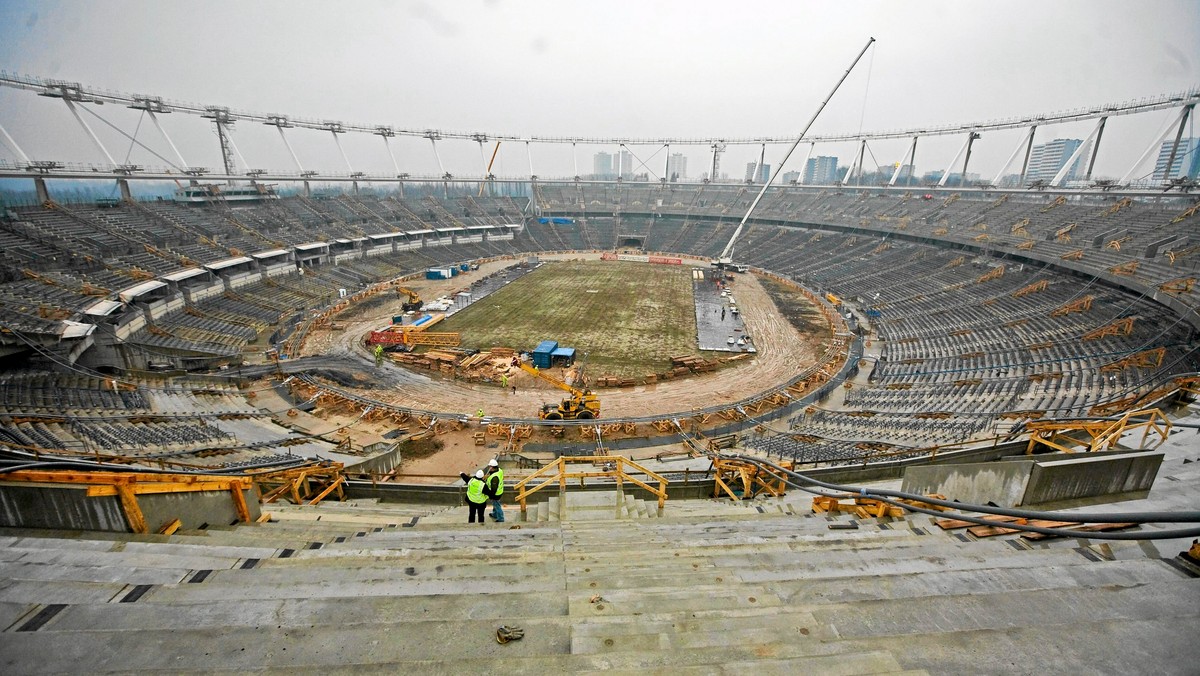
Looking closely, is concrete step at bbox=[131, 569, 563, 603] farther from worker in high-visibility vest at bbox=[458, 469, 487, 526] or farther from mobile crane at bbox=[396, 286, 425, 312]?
mobile crane at bbox=[396, 286, 425, 312]

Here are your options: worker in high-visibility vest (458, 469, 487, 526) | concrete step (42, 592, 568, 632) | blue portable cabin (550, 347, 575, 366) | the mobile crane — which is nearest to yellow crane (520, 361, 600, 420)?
blue portable cabin (550, 347, 575, 366)

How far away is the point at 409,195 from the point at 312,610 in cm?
8542

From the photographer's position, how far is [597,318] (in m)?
40.5

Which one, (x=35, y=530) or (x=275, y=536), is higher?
(x=35, y=530)

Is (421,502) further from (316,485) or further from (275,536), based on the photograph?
(275,536)

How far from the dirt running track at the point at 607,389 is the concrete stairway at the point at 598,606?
60.2ft

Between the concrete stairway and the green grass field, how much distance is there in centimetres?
2340

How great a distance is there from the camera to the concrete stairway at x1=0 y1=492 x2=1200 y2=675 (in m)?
3.38

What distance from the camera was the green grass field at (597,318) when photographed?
32.9 metres

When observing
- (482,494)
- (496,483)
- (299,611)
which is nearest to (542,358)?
(496,483)

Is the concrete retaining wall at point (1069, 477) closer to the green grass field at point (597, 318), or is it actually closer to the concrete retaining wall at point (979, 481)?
the concrete retaining wall at point (979, 481)

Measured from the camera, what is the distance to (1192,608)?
3562 millimetres

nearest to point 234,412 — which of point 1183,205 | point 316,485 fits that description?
point 316,485

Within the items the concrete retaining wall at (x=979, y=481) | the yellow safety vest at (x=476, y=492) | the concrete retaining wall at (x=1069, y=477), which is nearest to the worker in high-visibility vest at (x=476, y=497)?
the yellow safety vest at (x=476, y=492)
